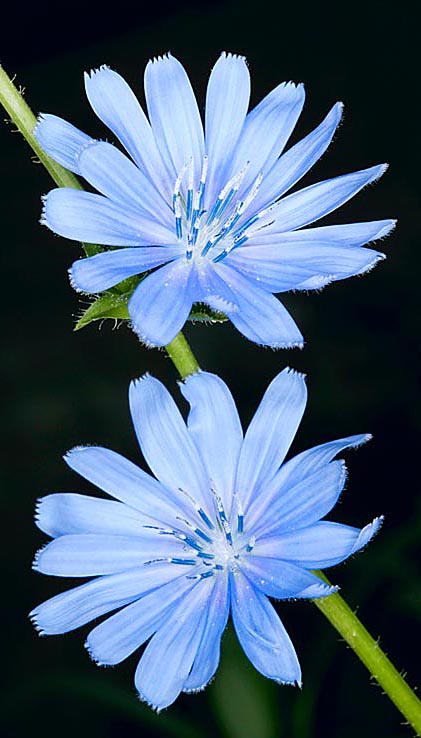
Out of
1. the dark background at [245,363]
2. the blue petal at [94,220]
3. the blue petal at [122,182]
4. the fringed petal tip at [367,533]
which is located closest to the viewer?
the fringed petal tip at [367,533]

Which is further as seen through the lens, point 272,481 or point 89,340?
point 89,340

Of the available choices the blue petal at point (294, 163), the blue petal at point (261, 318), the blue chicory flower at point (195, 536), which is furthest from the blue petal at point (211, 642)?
the blue petal at point (294, 163)

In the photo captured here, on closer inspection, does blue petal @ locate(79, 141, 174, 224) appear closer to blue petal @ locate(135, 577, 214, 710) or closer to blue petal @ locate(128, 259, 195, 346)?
blue petal @ locate(128, 259, 195, 346)

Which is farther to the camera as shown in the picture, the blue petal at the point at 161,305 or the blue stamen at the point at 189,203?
the blue stamen at the point at 189,203

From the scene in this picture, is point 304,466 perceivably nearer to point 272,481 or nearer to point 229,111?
point 272,481

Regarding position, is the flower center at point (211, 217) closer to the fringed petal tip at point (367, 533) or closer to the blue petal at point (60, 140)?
the blue petal at point (60, 140)

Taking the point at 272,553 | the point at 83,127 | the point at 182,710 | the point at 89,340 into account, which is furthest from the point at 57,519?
the point at 83,127
